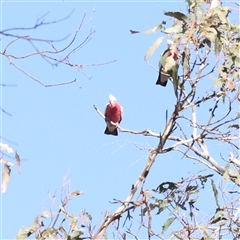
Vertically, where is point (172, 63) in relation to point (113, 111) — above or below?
below

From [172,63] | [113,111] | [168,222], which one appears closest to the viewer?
[172,63]

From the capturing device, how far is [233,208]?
2570mm

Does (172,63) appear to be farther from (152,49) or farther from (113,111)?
(113,111)

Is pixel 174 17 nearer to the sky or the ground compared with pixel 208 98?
nearer to the sky

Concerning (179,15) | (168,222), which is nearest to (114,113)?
(168,222)

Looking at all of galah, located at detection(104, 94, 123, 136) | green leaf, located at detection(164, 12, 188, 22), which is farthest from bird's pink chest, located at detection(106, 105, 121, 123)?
green leaf, located at detection(164, 12, 188, 22)

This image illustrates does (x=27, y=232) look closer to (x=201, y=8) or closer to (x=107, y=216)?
(x=107, y=216)

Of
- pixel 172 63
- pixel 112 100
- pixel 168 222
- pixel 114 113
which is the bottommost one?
pixel 168 222

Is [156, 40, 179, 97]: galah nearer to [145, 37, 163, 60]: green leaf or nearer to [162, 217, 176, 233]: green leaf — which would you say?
[145, 37, 163, 60]: green leaf

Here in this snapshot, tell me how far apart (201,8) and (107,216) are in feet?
2.66

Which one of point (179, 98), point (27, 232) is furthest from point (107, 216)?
point (179, 98)

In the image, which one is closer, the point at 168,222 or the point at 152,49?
the point at 152,49

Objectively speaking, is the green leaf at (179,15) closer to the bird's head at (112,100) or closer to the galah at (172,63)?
the galah at (172,63)

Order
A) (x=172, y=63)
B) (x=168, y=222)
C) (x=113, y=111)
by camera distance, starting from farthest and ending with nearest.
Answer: (x=113, y=111) → (x=168, y=222) → (x=172, y=63)
